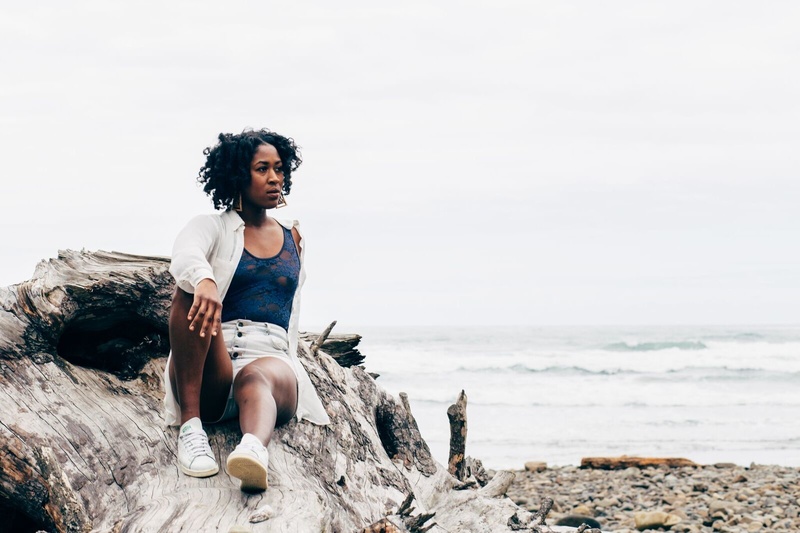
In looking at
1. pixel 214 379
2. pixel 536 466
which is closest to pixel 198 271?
pixel 214 379

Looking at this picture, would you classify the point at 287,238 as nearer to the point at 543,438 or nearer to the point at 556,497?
the point at 556,497

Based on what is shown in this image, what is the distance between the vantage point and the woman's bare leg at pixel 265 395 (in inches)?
148

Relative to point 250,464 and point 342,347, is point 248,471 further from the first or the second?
point 342,347

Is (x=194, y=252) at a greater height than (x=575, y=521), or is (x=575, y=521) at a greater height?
(x=194, y=252)

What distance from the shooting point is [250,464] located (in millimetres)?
3400

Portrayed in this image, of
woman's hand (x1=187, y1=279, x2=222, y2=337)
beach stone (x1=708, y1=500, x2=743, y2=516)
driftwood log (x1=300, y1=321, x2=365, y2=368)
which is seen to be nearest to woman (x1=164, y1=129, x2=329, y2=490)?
woman's hand (x1=187, y1=279, x2=222, y2=337)

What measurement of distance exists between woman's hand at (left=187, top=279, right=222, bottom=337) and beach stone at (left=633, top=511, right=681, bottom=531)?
21.9 ft

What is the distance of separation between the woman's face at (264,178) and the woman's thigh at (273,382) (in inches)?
34.5

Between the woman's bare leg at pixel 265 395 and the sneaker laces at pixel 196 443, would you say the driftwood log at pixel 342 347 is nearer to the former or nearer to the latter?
the woman's bare leg at pixel 265 395

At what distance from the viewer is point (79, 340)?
4930 millimetres

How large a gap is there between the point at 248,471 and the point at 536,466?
10076 mm

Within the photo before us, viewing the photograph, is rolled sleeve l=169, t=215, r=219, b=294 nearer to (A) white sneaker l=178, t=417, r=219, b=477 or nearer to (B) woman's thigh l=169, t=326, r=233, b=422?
(B) woman's thigh l=169, t=326, r=233, b=422

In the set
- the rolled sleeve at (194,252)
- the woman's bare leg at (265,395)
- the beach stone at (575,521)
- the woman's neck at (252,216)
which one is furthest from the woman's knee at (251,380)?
the beach stone at (575,521)

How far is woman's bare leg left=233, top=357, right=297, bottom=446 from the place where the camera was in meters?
3.76
